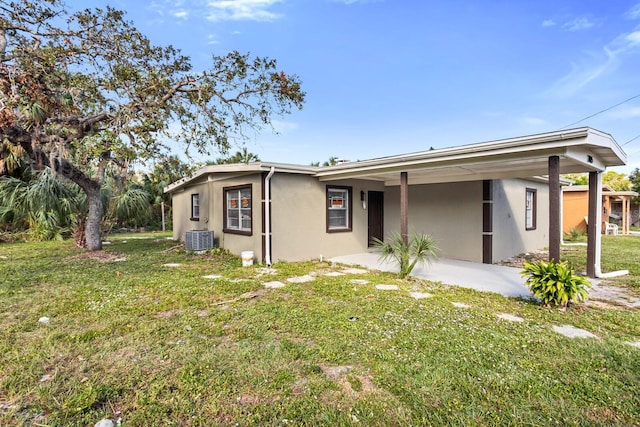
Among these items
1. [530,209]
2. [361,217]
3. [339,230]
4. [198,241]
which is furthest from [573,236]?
[198,241]

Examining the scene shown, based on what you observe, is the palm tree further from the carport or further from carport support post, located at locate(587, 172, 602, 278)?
carport support post, located at locate(587, 172, 602, 278)

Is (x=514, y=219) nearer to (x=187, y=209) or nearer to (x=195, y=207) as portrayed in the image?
(x=195, y=207)

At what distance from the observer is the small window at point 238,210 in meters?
8.32

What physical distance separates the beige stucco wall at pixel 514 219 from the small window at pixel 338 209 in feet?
12.5

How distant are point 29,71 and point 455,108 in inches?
548

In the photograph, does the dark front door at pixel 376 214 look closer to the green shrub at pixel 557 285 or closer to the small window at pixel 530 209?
the small window at pixel 530 209

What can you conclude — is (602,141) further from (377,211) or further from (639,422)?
(377,211)

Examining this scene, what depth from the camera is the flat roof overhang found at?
15.0 ft

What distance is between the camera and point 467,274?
6656 millimetres

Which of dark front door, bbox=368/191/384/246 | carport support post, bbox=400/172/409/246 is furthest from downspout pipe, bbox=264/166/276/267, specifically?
dark front door, bbox=368/191/384/246

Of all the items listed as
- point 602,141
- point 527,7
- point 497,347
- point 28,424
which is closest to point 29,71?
point 28,424

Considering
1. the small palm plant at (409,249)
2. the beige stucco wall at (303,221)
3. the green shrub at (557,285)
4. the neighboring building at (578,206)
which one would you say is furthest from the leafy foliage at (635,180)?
the green shrub at (557,285)

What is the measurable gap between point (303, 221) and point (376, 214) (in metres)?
3.02

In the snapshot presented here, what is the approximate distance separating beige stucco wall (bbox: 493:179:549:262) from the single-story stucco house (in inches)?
1.1
